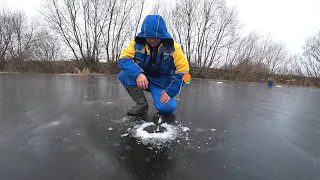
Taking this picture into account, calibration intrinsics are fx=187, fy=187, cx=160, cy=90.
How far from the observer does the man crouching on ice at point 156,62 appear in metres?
2.17

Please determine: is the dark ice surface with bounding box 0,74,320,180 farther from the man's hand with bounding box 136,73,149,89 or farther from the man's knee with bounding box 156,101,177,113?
the man's hand with bounding box 136,73,149,89

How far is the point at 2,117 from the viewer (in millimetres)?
2553

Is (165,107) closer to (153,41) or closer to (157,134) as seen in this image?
(157,134)

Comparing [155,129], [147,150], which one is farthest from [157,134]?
[147,150]

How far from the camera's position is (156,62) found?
2.54 metres

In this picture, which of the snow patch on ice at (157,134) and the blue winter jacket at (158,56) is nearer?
the snow patch on ice at (157,134)

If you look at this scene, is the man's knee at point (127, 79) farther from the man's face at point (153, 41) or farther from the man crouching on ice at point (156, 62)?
the man's face at point (153, 41)

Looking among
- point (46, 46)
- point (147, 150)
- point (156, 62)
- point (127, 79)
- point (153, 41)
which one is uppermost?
point (46, 46)

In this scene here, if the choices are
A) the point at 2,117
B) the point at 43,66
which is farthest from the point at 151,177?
the point at 43,66

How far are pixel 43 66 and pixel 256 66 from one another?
58.0ft

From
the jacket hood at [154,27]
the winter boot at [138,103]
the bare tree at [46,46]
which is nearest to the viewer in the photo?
the jacket hood at [154,27]

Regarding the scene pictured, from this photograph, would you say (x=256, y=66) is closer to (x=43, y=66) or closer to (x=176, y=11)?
(x=176, y=11)

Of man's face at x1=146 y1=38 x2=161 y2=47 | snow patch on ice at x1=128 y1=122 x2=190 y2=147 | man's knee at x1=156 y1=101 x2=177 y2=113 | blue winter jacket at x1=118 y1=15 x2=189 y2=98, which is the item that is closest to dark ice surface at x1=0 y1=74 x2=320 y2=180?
snow patch on ice at x1=128 y1=122 x2=190 y2=147

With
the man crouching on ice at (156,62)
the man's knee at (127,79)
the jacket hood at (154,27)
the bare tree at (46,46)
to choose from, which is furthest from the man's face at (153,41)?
the bare tree at (46,46)
